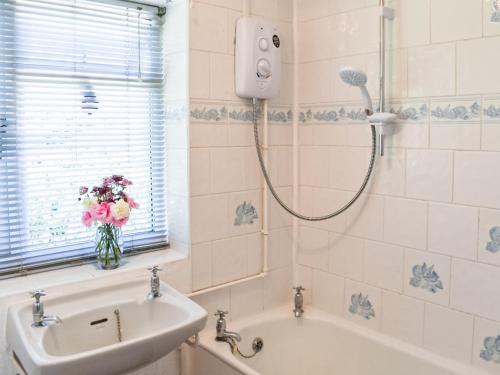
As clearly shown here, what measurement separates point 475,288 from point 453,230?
0.67 feet

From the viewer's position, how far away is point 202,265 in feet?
6.15

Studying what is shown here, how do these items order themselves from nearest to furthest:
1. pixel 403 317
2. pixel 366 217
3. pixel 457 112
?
pixel 457 112, pixel 403 317, pixel 366 217

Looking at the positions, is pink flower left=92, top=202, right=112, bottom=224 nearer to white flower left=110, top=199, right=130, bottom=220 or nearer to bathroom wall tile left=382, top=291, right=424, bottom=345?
white flower left=110, top=199, right=130, bottom=220

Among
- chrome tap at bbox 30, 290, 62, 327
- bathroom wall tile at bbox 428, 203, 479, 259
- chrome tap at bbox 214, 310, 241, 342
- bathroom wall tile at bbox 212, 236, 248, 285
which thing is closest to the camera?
chrome tap at bbox 30, 290, 62, 327

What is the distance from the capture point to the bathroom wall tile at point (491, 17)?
148cm

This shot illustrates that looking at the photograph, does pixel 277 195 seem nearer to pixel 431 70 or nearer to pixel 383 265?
pixel 383 265

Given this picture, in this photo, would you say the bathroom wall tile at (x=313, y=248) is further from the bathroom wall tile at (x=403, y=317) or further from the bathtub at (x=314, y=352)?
the bathroom wall tile at (x=403, y=317)

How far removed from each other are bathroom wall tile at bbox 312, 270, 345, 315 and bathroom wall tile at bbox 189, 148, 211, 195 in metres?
0.67

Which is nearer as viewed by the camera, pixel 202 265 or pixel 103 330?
pixel 103 330

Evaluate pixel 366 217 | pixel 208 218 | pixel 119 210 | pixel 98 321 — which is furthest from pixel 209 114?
pixel 98 321

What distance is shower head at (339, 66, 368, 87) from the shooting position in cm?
165

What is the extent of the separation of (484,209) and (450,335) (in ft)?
1.55

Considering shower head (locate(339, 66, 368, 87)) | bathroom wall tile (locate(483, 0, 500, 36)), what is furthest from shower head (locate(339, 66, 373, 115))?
bathroom wall tile (locate(483, 0, 500, 36))

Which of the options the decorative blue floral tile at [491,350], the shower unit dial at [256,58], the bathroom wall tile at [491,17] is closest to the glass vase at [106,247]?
the shower unit dial at [256,58]
